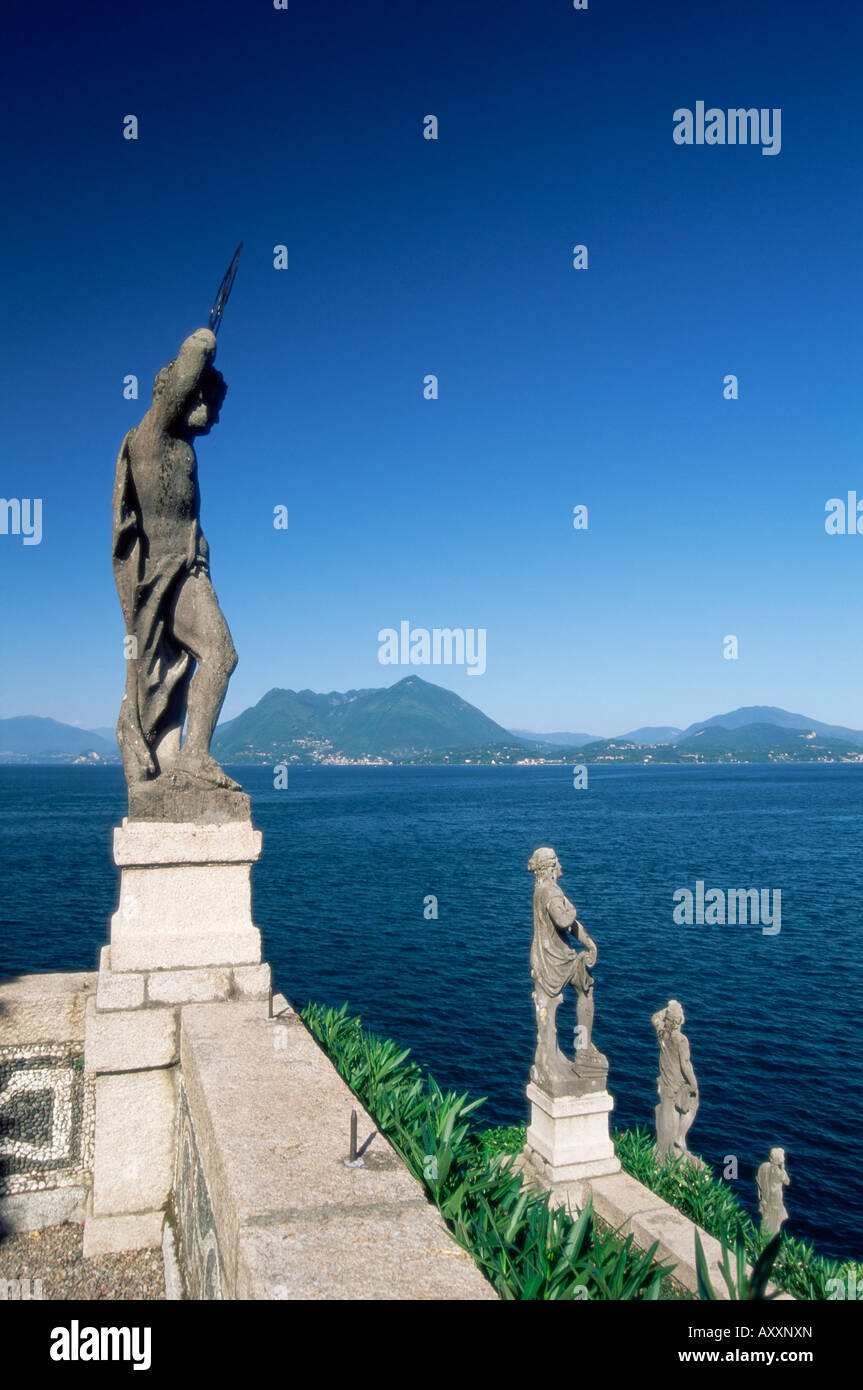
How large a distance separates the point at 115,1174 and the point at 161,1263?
0.55 metres

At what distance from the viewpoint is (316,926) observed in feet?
126

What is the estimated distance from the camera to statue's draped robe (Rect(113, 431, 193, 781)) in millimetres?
5871

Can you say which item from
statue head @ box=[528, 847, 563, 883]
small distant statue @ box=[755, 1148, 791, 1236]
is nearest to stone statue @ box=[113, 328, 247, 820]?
statue head @ box=[528, 847, 563, 883]

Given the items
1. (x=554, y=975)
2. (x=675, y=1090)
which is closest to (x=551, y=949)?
(x=554, y=975)

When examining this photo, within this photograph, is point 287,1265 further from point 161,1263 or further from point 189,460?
point 189,460

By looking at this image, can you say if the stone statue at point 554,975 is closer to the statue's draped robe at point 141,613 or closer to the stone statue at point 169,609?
the stone statue at point 169,609

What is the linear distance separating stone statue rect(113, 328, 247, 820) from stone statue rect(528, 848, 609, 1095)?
579 centimetres

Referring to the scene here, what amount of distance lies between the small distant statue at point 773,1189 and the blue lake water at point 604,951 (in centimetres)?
564

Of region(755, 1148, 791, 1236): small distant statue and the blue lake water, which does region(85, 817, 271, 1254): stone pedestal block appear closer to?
region(755, 1148, 791, 1236): small distant statue

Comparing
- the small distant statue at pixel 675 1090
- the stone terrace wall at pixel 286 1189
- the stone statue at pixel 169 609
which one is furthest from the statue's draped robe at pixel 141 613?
the small distant statue at pixel 675 1090

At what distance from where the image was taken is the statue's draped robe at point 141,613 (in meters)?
5.87
